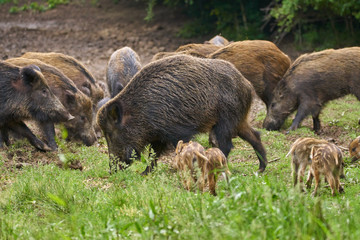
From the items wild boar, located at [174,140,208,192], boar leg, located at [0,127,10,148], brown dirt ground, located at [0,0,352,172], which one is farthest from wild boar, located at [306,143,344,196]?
brown dirt ground, located at [0,0,352,172]

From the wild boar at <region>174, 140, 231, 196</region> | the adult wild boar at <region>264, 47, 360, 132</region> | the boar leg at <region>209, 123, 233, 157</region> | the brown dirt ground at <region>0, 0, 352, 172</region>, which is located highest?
the wild boar at <region>174, 140, 231, 196</region>

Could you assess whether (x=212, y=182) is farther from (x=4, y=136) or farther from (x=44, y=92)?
(x=4, y=136)

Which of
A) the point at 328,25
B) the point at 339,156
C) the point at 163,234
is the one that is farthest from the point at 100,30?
the point at 163,234

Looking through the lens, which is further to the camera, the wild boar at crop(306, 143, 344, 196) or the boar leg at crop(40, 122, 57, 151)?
the boar leg at crop(40, 122, 57, 151)

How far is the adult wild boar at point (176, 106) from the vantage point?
7.16 metres

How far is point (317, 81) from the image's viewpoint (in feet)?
34.6

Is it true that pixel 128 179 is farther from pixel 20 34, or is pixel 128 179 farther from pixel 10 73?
pixel 20 34

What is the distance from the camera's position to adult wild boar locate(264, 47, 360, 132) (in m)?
Result: 10.4

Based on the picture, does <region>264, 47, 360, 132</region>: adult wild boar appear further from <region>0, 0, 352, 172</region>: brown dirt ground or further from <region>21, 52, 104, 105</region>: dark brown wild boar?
<region>0, 0, 352, 172</region>: brown dirt ground

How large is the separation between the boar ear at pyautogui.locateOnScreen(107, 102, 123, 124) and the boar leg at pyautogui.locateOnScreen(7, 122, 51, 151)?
2212mm

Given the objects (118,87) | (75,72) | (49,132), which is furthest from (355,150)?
(75,72)

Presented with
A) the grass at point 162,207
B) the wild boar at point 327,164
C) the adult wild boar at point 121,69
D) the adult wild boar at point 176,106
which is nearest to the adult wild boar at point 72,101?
the adult wild boar at point 121,69

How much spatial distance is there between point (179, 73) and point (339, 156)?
8.13 feet

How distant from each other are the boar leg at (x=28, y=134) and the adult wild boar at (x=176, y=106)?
2.09m
